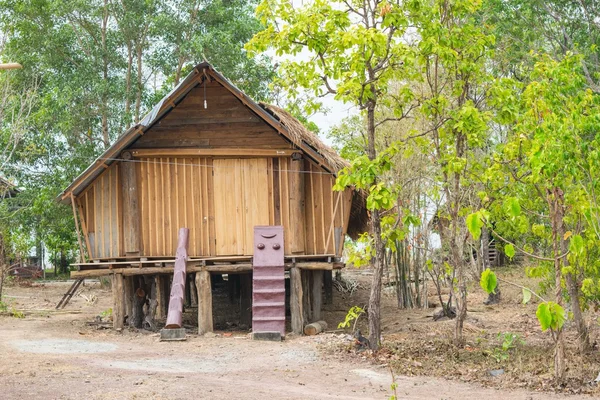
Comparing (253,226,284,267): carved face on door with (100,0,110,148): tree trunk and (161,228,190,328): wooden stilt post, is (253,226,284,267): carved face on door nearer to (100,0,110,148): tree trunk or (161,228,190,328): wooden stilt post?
(161,228,190,328): wooden stilt post

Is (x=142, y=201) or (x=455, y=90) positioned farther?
(x=142, y=201)

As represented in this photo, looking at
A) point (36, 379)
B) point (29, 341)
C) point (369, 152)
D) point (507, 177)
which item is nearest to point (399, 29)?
point (369, 152)

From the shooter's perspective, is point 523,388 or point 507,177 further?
point 507,177

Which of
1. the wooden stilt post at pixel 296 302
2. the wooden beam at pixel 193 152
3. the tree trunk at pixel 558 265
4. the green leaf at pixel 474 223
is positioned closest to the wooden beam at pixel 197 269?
the wooden stilt post at pixel 296 302

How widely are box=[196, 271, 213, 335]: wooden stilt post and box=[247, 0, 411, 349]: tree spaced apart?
4.00 meters

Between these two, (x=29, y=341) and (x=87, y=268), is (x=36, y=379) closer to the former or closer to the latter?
(x=29, y=341)

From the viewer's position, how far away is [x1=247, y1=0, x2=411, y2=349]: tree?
11703mm

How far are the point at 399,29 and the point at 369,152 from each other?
76.4 inches

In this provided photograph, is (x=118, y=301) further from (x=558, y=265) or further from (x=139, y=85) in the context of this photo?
(x=139, y=85)

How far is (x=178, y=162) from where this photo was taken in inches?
652

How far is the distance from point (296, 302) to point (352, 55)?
5.57m

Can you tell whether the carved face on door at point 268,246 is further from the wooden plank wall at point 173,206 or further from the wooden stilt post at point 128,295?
the wooden stilt post at point 128,295

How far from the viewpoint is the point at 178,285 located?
49.4ft

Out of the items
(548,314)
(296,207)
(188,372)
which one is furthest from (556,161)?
(296,207)
